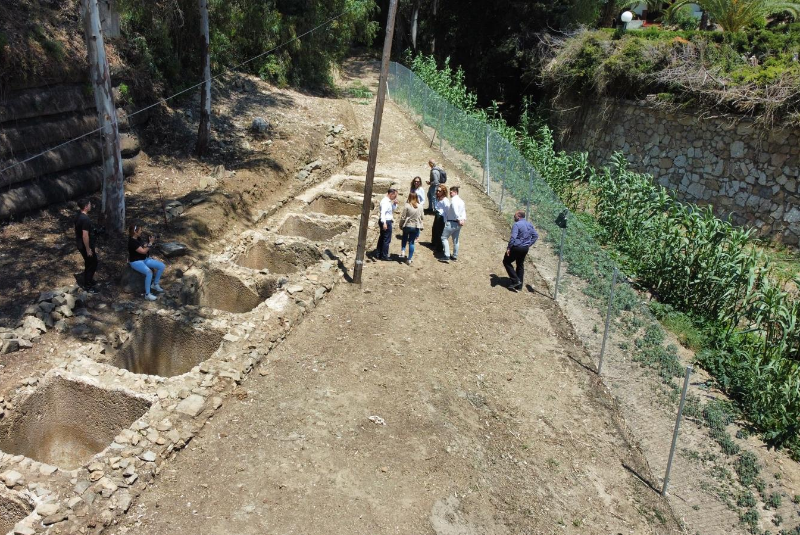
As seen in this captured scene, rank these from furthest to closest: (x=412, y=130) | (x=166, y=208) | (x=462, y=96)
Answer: (x=462, y=96), (x=412, y=130), (x=166, y=208)

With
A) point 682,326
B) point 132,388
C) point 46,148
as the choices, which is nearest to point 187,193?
point 46,148

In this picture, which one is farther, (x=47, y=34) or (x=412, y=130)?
(x=412, y=130)

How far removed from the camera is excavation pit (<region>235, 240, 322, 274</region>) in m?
12.8

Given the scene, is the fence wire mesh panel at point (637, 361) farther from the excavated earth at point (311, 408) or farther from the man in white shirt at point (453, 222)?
the man in white shirt at point (453, 222)

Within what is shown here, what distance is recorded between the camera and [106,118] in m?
11.3

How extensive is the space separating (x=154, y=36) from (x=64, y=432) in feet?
41.3

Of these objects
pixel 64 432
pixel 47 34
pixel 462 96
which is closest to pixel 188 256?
pixel 64 432

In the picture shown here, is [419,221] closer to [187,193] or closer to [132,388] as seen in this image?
[187,193]

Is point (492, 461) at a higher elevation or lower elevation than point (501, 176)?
lower

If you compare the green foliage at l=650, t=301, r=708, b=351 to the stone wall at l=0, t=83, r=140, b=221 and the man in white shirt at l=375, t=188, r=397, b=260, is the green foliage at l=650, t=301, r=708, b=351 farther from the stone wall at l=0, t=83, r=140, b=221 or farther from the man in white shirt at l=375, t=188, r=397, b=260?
the stone wall at l=0, t=83, r=140, b=221

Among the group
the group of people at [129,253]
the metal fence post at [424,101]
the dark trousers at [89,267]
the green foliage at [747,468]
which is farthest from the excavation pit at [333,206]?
the green foliage at [747,468]

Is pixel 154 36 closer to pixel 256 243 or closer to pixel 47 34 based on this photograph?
pixel 47 34

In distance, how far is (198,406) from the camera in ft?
25.6

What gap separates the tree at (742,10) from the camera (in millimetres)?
19281
